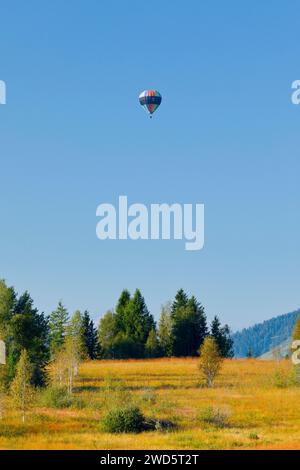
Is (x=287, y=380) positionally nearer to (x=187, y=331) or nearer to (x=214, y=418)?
(x=214, y=418)

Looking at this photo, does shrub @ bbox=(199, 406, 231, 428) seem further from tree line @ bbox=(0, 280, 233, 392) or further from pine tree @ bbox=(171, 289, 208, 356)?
pine tree @ bbox=(171, 289, 208, 356)

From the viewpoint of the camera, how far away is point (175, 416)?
4638cm

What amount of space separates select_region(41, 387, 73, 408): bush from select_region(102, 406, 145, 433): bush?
9.78 meters

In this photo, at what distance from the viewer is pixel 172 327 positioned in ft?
362

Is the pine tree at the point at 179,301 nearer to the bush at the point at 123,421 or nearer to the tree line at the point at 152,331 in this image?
the tree line at the point at 152,331

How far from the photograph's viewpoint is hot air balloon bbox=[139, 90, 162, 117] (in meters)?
87.8

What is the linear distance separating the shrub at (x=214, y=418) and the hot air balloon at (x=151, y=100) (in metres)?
51.2

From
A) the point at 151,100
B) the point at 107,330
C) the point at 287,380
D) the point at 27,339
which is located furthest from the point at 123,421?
the point at 107,330

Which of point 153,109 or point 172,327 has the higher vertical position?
point 153,109
